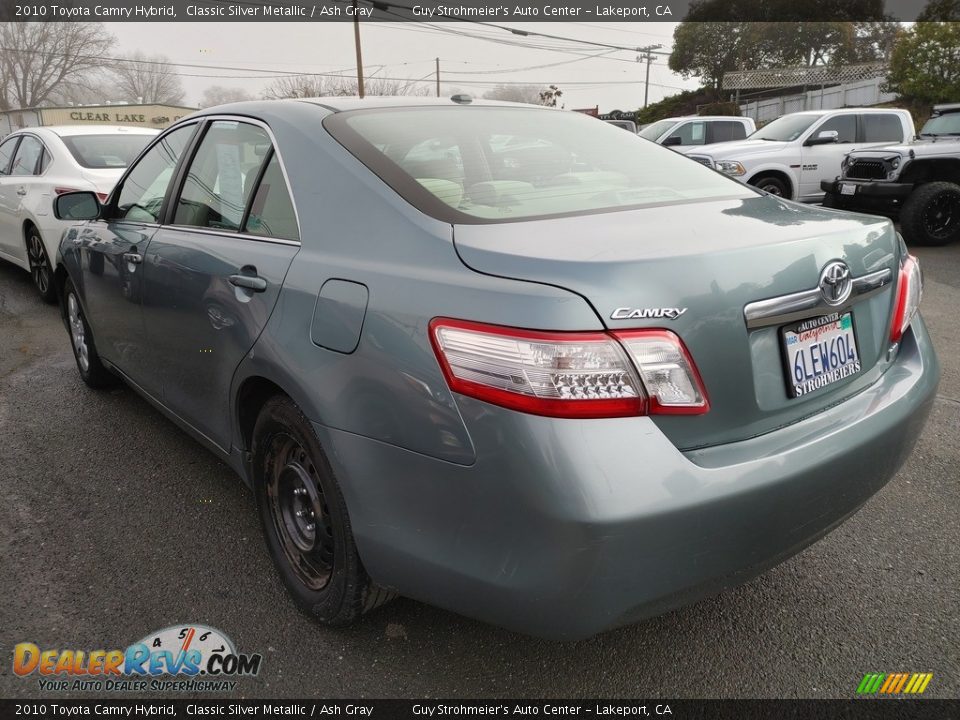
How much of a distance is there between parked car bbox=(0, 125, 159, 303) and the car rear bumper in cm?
530

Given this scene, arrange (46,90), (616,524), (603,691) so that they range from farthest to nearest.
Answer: (46,90), (603,691), (616,524)

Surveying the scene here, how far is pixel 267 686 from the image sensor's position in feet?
6.57

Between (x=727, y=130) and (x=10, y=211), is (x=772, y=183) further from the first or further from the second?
(x=10, y=211)

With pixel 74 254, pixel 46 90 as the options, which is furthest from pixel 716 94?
pixel 46 90

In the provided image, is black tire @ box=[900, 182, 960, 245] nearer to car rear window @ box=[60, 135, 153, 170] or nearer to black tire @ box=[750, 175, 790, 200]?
black tire @ box=[750, 175, 790, 200]

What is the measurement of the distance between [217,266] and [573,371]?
57.5 inches

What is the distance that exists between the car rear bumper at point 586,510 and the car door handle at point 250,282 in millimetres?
514

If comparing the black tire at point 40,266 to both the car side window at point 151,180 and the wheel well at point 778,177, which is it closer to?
the car side window at point 151,180

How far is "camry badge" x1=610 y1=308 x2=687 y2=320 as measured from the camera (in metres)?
1.49

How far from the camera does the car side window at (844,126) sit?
11445 mm

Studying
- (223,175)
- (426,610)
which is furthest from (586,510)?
(223,175)

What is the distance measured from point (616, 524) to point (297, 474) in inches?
44.8

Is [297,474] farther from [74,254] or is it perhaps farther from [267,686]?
[74,254]

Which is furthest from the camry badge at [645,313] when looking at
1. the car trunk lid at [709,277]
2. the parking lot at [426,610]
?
the parking lot at [426,610]
